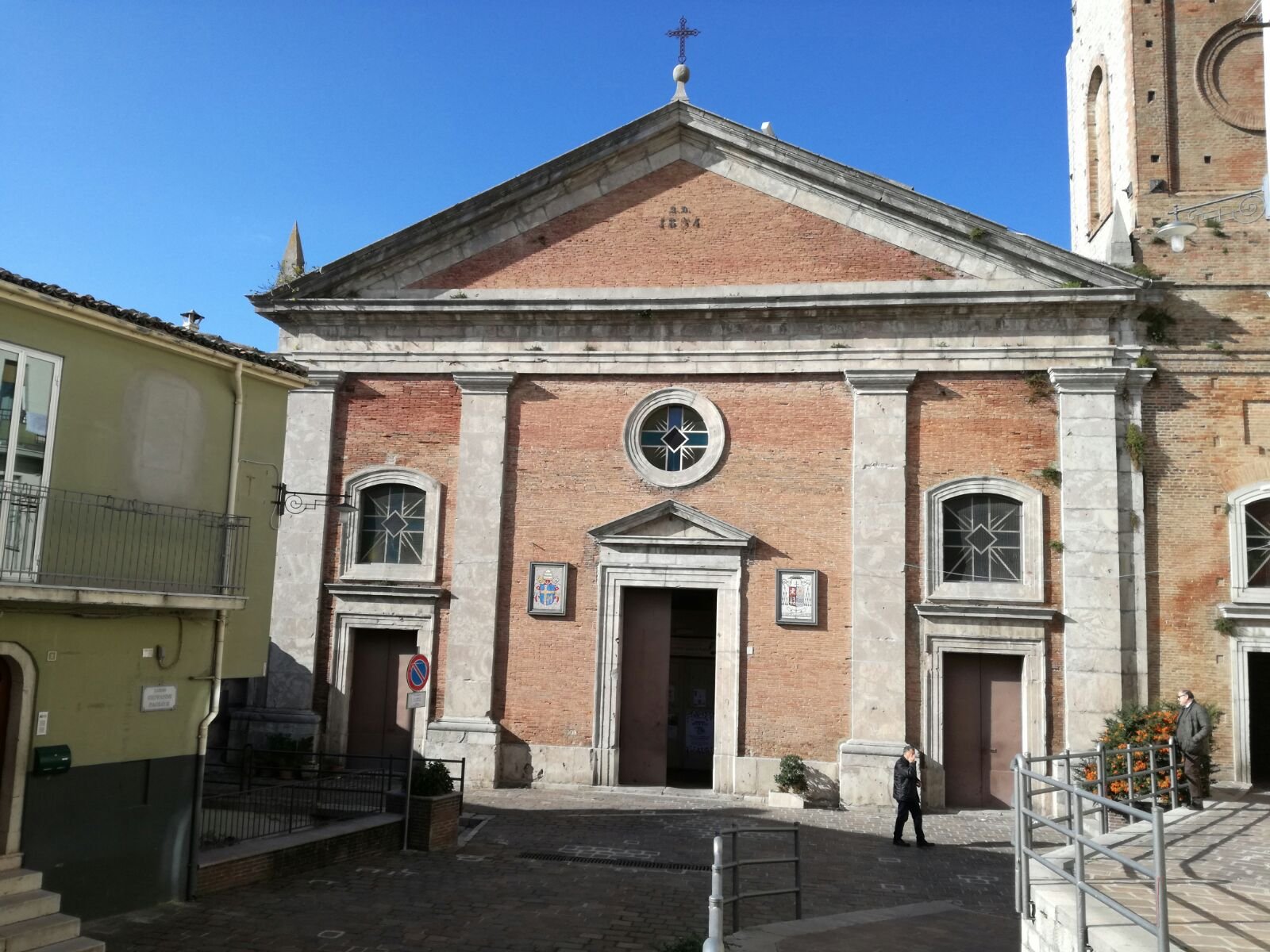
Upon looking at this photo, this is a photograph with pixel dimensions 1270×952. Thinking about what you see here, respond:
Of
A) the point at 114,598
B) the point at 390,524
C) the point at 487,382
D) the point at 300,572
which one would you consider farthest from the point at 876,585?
the point at 114,598

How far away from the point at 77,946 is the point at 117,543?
3496 millimetres

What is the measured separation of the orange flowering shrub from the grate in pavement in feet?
15.3

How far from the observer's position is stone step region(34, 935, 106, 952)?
26.4 ft

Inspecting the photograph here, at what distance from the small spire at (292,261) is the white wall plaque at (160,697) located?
10722 mm

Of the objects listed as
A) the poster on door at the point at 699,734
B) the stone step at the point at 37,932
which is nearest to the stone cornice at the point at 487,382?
the poster on door at the point at 699,734

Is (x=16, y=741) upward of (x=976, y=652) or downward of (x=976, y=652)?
downward

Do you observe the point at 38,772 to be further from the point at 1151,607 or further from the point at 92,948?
the point at 1151,607

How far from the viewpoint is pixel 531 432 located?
18219mm

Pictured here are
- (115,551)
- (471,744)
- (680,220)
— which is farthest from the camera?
(680,220)

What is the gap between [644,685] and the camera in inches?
688

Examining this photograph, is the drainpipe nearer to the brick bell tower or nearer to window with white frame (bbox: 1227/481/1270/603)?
the brick bell tower

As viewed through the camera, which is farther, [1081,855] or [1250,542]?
[1250,542]

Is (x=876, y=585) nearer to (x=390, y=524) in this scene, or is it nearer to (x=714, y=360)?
(x=714, y=360)

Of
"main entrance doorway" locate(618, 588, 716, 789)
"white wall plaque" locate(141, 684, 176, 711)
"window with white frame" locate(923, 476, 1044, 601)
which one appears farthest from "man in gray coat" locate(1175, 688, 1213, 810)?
"white wall plaque" locate(141, 684, 176, 711)
